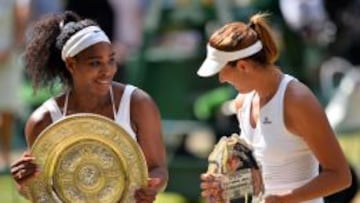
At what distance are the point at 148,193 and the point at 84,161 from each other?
0.27m

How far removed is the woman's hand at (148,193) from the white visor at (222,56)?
0.48m

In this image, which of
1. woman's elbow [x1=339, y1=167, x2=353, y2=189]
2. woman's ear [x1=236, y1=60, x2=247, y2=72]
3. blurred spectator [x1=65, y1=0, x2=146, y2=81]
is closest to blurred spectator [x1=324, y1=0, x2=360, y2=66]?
blurred spectator [x1=65, y1=0, x2=146, y2=81]

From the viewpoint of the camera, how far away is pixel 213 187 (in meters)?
5.21

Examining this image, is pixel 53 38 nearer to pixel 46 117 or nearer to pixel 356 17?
pixel 46 117

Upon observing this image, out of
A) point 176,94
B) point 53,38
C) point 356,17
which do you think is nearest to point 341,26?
point 356,17

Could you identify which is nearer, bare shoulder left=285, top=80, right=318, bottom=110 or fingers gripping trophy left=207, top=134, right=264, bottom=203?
fingers gripping trophy left=207, top=134, right=264, bottom=203

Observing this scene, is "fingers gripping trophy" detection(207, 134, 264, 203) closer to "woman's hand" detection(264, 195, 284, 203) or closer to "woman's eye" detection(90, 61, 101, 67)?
"woman's hand" detection(264, 195, 284, 203)

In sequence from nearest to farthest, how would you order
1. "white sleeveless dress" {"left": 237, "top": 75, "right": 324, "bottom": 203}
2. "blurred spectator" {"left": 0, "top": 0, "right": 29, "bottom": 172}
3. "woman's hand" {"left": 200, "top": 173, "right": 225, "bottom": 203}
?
"woman's hand" {"left": 200, "top": 173, "right": 225, "bottom": 203} < "white sleeveless dress" {"left": 237, "top": 75, "right": 324, "bottom": 203} < "blurred spectator" {"left": 0, "top": 0, "right": 29, "bottom": 172}

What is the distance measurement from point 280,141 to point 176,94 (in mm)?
4792

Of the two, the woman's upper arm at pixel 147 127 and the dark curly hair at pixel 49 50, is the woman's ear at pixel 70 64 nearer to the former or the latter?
the dark curly hair at pixel 49 50

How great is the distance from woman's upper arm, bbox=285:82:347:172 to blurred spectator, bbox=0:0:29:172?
421cm

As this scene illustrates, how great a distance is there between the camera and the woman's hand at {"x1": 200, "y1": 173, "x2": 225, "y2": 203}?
17.1ft

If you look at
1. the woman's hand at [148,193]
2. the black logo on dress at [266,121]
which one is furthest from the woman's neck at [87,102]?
the black logo on dress at [266,121]

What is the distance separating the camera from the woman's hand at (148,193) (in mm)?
5320
